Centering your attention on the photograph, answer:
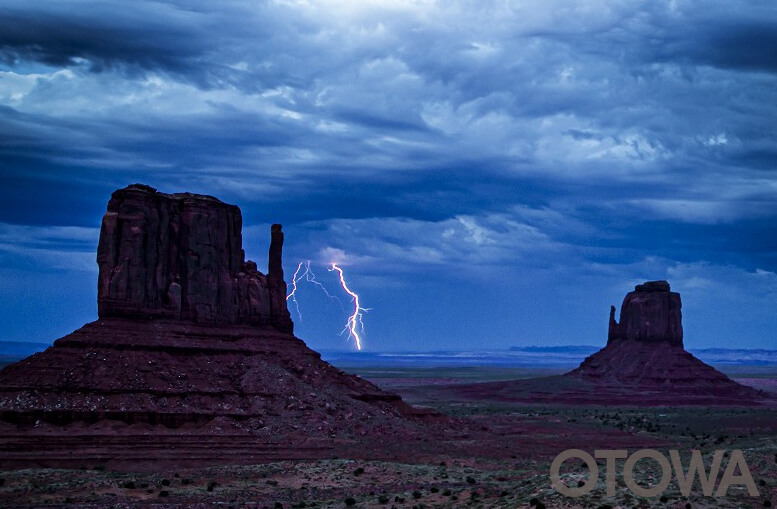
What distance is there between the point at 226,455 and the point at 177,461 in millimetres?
3217

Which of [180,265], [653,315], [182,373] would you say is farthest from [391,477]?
[653,315]

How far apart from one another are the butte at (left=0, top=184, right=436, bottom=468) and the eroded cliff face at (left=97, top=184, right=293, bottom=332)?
0.28 ft

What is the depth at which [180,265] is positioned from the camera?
70312mm

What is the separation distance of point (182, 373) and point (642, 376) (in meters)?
95.0

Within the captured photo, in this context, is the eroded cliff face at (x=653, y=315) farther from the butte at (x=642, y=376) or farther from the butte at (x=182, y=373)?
the butte at (x=182, y=373)

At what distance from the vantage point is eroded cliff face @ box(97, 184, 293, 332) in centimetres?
6725

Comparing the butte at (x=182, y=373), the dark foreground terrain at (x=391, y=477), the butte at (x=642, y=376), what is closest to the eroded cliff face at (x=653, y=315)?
the butte at (x=642, y=376)

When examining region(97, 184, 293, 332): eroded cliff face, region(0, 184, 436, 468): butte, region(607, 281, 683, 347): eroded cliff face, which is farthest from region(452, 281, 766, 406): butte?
region(97, 184, 293, 332): eroded cliff face

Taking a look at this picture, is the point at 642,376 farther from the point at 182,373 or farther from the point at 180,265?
the point at 182,373

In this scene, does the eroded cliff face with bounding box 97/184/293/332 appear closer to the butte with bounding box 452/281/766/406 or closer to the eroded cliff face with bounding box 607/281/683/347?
the butte with bounding box 452/281/766/406

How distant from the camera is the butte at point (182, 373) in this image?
2312 inches

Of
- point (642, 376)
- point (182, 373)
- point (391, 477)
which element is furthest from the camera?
point (642, 376)

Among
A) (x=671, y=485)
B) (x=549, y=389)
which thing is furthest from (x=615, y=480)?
(x=549, y=389)

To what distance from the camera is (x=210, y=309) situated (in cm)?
7112
